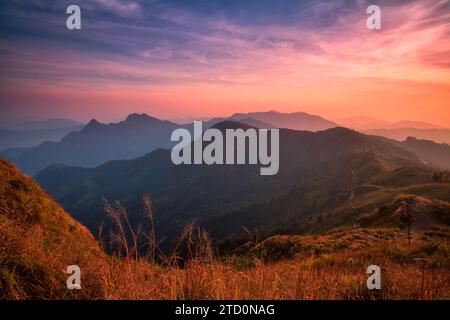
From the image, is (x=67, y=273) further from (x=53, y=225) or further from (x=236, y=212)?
(x=236, y=212)

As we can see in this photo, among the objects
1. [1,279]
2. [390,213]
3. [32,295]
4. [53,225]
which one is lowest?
[390,213]

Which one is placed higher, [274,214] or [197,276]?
[197,276]

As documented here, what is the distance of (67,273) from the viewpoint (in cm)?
435

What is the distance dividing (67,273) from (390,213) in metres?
32.7

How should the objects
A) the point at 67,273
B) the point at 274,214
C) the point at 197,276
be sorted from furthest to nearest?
the point at 274,214, the point at 67,273, the point at 197,276

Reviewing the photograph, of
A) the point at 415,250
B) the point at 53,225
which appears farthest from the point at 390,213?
the point at 53,225
